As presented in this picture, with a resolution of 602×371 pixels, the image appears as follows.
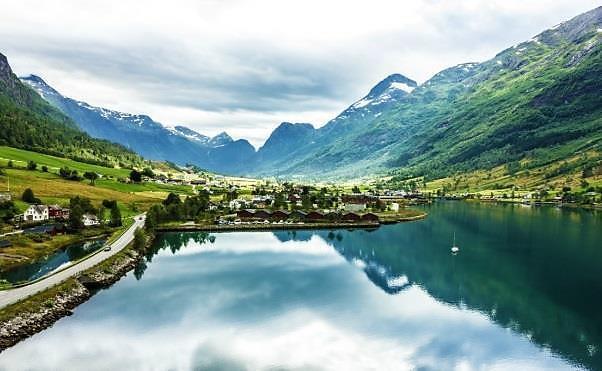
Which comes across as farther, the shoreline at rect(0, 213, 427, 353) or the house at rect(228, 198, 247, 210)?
the house at rect(228, 198, 247, 210)

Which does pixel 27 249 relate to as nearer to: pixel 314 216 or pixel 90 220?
pixel 90 220

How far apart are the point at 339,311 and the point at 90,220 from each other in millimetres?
70755

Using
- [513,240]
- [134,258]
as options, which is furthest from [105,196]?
[513,240]

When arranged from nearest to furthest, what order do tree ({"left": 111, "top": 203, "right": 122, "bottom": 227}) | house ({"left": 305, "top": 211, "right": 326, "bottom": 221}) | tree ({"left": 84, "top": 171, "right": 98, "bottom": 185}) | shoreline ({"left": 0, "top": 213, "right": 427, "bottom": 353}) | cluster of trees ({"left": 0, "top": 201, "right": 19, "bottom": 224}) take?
1. shoreline ({"left": 0, "top": 213, "right": 427, "bottom": 353})
2. cluster of trees ({"left": 0, "top": 201, "right": 19, "bottom": 224})
3. tree ({"left": 111, "top": 203, "right": 122, "bottom": 227})
4. house ({"left": 305, "top": 211, "right": 326, "bottom": 221})
5. tree ({"left": 84, "top": 171, "right": 98, "bottom": 185})

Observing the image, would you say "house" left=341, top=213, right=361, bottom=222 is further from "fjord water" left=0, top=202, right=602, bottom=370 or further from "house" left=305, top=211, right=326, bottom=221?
"fjord water" left=0, top=202, right=602, bottom=370

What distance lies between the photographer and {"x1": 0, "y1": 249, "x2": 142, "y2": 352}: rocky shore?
45.4 metres

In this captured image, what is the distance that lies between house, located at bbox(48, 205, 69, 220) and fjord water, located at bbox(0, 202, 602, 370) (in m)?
26.7

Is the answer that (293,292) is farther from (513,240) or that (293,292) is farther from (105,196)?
(105,196)

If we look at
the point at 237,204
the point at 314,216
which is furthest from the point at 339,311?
the point at 237,204

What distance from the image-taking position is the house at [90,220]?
105662mm

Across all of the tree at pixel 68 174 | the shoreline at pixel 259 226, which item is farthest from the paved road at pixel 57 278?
the tree at pixel 68 174

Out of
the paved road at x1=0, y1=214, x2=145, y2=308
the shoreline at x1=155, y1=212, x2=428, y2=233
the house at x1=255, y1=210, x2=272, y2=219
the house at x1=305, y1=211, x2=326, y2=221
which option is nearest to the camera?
the paved road at x1=0, y1=214, x2=145, y2=308

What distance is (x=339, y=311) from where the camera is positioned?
6044 centimetres

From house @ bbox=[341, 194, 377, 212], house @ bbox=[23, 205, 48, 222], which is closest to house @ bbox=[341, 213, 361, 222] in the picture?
house @ bbox=[341, 194, 377, 212]
